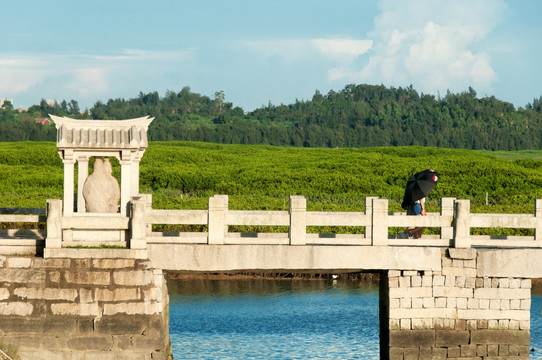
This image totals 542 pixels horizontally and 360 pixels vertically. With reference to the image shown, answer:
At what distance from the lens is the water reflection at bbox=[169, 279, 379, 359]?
22312 millimetres

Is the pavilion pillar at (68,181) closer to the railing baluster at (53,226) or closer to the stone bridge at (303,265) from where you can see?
the stone bridge at (303,265)

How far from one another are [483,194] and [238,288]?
20560 millimetres

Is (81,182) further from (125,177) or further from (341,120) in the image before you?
(341,120)

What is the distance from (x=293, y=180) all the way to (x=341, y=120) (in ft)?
225

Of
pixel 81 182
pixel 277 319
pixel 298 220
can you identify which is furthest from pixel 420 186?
pixel 277 319

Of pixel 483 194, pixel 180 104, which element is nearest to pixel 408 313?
pixel 483 194

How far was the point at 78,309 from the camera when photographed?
16297 millimetres

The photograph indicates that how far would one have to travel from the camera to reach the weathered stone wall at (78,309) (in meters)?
16.2

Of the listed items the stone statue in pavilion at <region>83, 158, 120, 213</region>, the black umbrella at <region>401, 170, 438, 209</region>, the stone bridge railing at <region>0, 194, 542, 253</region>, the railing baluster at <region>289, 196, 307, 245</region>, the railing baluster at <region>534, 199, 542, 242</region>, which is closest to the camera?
the stone bridge railing at <region>0, 194, 542, 253</region>

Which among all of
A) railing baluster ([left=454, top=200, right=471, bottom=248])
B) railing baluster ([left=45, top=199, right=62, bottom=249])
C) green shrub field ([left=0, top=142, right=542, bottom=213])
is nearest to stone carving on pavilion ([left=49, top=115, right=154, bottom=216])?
railing baluster ([left=45, top=199, right=62, bottom=249])

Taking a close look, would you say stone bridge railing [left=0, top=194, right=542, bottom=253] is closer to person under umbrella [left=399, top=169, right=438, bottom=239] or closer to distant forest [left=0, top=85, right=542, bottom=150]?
person under umbrella [left=399, top=169, right=438, bottom=239]

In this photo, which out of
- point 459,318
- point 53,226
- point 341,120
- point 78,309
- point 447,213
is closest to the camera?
point 78,309

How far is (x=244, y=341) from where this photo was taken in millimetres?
23375

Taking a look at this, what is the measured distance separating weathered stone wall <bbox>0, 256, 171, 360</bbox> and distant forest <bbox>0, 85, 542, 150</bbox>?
7821cm
